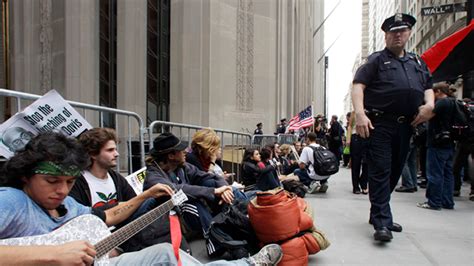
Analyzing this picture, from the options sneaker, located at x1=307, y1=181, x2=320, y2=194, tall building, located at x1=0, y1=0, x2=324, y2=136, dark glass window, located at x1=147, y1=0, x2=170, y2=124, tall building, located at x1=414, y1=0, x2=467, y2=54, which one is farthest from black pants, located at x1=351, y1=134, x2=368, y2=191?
tall building, located at x1=414, y1=0, x2=467, y2=54

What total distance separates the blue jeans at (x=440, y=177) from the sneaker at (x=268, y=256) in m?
3.15

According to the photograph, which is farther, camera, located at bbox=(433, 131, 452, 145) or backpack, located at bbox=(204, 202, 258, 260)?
camera, located at bbox=(433, 131, 452, 145)

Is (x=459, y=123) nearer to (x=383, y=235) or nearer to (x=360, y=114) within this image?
(x=360, y=114)

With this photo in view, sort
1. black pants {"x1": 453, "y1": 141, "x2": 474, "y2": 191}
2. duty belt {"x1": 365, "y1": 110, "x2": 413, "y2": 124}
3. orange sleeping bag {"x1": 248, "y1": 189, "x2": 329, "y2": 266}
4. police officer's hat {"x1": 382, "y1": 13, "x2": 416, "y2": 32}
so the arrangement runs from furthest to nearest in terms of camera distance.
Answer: black pants {"x1": 453, "y1": 141, "x2": 474, "y2": 191} → duty belt {"x1": 365, "y1": 110, "x2": 413, "y2": 124} → police officer's hat {"x1": 382, "y1": 13, "x2": 416, "y2": 32} → orange sleeping bag {"x1": 248, "y1": 189, "x2": 329, "y2": 266}

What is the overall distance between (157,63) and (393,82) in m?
12.9

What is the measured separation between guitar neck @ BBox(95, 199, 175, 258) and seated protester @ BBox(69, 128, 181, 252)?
26 cm

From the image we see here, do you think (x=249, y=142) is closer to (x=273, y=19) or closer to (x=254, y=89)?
(x=254, y=89)

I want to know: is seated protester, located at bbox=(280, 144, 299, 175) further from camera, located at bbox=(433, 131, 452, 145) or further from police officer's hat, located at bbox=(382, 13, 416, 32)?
police officer's hat, located at bbox=(382, 13, 416, 32)

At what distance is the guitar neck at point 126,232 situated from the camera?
1.78 m

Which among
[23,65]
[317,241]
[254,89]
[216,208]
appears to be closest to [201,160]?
[216,208]

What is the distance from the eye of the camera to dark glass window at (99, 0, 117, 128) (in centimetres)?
1456

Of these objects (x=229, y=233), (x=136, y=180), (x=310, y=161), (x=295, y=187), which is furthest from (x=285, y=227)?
(x=310, y=161)

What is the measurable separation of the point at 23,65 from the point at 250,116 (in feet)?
32.6

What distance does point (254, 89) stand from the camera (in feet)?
54.2
